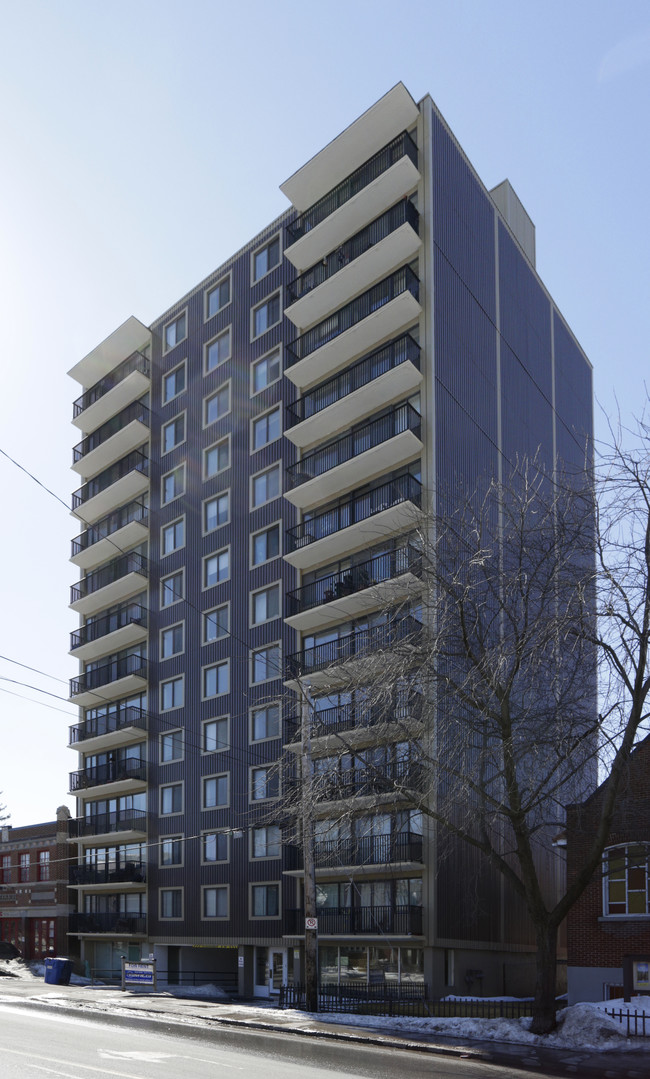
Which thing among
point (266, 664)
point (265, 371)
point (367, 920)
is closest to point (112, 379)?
point (265, 371)

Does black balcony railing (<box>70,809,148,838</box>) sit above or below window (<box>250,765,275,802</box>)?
below

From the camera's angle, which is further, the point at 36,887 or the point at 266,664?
the point at 36,887

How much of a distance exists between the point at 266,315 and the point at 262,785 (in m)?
19.4

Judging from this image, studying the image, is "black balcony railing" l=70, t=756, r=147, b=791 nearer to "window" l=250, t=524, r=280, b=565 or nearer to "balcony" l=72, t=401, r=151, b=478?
"window" l=250, t=524, r=280, b=565

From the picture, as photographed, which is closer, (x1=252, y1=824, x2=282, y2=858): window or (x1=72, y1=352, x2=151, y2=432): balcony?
(x1=252, y1=824, x2=282, y2=858): window

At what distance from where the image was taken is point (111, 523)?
5594 centimetres

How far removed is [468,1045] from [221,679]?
24189 mm

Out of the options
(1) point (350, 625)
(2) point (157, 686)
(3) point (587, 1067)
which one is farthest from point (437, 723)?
(2) point (157, 686)

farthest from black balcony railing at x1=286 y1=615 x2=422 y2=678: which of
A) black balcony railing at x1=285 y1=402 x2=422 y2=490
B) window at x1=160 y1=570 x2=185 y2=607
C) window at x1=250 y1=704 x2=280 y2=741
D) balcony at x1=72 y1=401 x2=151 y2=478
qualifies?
balcony at x1=72 y1=401 x2=151 y2=478

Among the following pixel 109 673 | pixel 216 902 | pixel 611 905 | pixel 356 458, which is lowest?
pixel 216 902

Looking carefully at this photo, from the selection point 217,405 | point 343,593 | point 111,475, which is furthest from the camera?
point 111,475

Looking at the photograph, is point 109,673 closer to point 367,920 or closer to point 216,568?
point 216,568

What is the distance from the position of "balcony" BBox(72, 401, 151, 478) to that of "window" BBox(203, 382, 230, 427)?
563 cm

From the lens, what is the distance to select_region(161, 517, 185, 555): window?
48406mm
